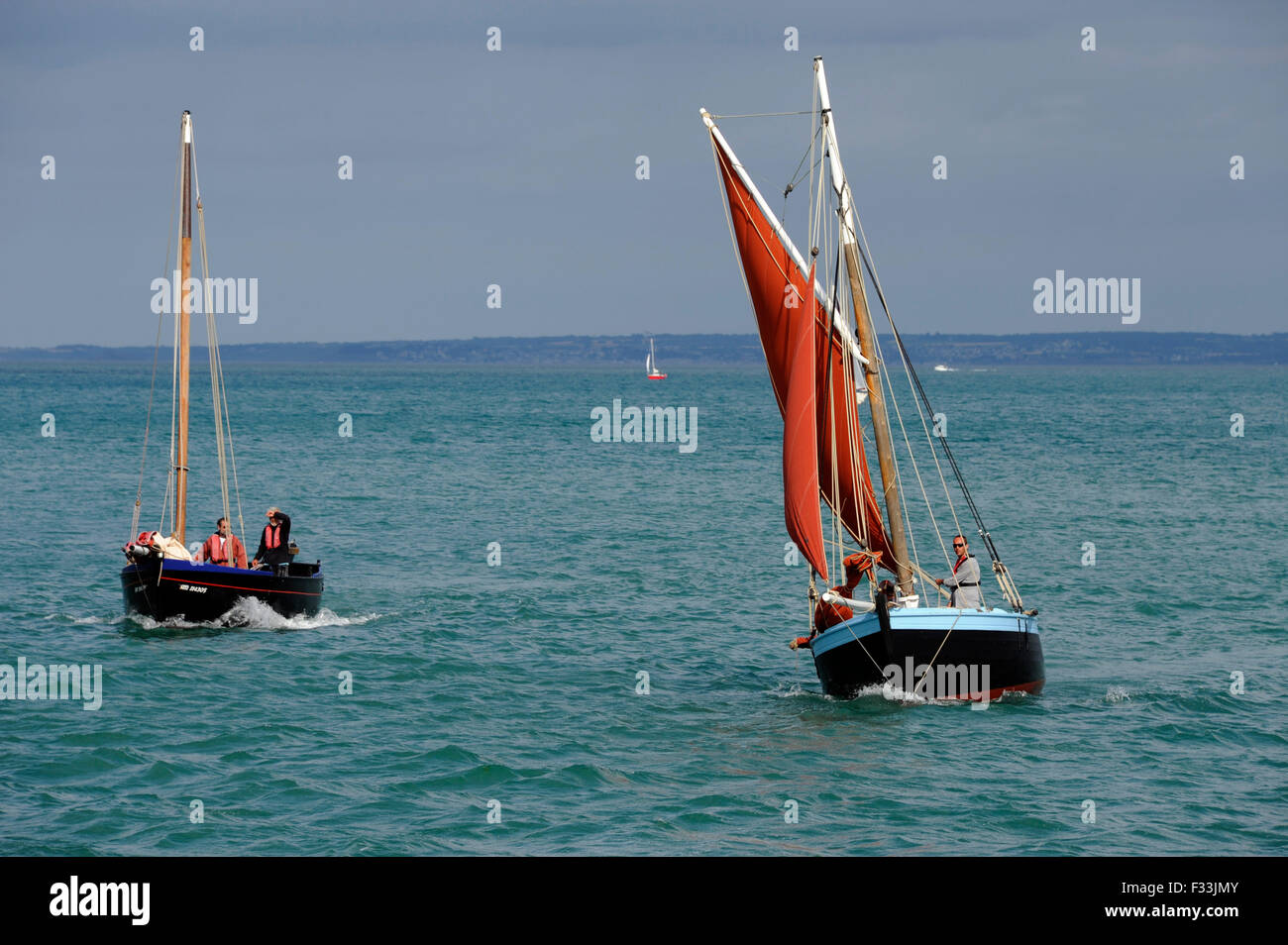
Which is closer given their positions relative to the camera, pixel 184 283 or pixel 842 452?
pixel 842 452

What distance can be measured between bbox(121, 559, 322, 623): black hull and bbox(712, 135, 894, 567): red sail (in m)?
12.9

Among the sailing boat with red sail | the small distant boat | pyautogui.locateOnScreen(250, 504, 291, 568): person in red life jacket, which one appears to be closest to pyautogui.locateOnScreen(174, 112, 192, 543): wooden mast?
the small distant boat

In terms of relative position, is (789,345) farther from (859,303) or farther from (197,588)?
(197,588)

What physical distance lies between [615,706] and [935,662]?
588 cm

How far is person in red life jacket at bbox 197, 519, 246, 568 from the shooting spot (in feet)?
107

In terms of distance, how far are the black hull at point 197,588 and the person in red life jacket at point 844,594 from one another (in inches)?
498

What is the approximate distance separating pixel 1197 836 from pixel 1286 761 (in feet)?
14.4

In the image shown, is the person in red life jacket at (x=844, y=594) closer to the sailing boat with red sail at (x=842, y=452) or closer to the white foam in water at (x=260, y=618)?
the sailing boat with red sail at (x=842, y=452)

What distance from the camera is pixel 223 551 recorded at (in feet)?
108

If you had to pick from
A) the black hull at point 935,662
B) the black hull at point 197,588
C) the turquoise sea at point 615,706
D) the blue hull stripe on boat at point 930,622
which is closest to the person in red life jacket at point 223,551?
the black hull at point 197,588

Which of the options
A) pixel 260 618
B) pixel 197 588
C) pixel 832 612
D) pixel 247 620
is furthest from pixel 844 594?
pixel 197 588

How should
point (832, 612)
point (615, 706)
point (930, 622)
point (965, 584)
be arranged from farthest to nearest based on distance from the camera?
point (615, 706)
point (832, 612)
point (965, 584)
point (930, 622)
